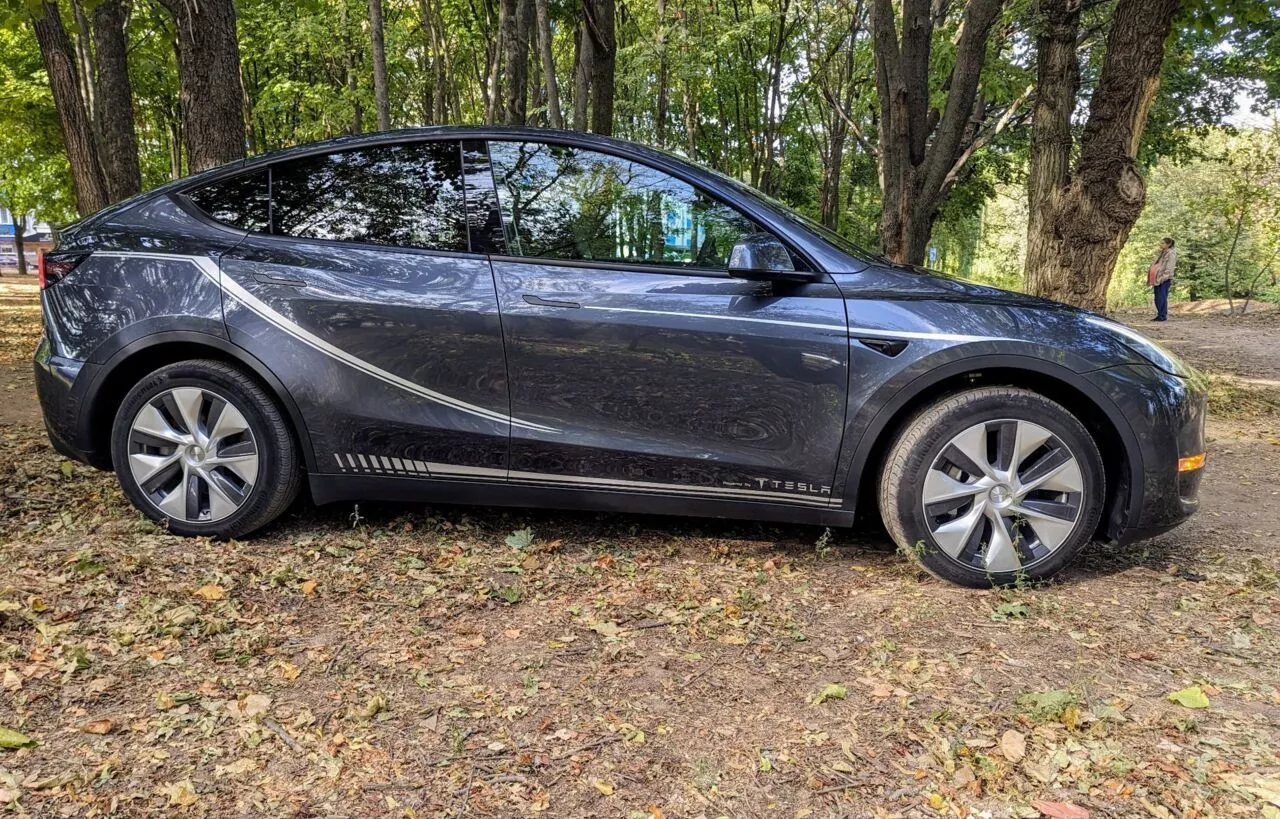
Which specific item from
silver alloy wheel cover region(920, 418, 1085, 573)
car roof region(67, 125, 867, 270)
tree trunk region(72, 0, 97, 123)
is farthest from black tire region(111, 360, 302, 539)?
tree trunk region(72, 0, 97, 123)

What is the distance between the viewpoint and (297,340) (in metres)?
3.36

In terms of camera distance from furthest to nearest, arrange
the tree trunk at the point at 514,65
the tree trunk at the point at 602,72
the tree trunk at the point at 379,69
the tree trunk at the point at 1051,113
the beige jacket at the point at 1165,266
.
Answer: the beige jacket at the point at 1165,266 → the tree trunk at the point at 379,69 → the tree trunk at the point at 514,65 → the tree trunk at the point at 602,72 → the tree trunk at the point at 1051,113

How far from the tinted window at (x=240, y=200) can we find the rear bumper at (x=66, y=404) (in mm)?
848

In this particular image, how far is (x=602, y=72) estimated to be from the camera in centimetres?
740

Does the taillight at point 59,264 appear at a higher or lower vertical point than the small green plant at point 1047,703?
higher

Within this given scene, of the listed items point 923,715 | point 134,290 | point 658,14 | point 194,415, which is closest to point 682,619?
point 923,715

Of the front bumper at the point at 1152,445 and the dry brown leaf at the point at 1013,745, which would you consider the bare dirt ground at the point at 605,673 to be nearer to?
the dry brown leaf at the point at 1013,745

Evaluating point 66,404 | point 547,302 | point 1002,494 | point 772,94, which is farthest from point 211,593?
point 772,94

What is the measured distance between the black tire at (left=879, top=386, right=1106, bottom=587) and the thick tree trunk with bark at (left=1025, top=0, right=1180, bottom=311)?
393 cm

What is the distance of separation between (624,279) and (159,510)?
2237mm

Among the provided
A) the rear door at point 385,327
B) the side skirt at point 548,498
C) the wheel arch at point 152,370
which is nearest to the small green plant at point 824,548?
the side skirt at point 548,498

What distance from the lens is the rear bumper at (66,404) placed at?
3496mm

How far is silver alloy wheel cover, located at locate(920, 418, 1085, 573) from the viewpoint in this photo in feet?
10.5

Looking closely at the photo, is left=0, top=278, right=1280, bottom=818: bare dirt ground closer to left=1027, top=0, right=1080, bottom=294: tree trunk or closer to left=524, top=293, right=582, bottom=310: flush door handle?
left=524, top=293, right=582, bottom=310: flush door handle
